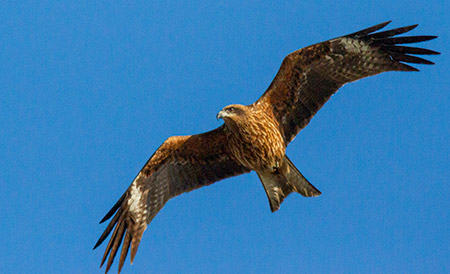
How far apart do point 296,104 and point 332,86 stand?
24.4 inches

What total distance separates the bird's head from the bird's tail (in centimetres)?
106

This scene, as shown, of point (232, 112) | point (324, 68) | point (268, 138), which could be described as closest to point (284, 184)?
point (268, 138)

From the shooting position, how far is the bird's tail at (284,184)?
30.5ft

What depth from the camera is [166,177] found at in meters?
9.76

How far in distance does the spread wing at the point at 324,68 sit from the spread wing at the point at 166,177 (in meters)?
1.03

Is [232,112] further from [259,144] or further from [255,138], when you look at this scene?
[259,144]

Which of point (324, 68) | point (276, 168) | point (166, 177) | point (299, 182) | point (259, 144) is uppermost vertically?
point (324, 68)

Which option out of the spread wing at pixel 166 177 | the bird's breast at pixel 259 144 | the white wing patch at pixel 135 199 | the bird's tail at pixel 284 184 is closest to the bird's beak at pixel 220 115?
the bird's breast at pixel 259 144

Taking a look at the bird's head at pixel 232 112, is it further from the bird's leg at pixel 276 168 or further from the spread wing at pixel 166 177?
the bird's leg at pixel 276 168

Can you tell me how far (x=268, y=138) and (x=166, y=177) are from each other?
191 centimetres

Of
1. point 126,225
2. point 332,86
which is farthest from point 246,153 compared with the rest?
point 126,225

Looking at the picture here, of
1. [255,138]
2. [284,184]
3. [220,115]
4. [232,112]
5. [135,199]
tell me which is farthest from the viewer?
[135,199]

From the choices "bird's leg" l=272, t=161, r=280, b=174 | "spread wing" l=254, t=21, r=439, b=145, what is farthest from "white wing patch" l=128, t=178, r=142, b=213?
"spread wing" l=254, t=21, r=439, b=145

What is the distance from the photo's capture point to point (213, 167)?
978cm
